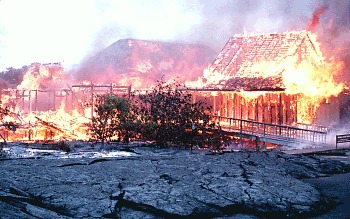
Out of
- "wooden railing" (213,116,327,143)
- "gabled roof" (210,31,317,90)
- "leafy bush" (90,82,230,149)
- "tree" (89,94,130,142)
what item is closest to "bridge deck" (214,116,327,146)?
"wooden railing" (213,116,327,143)

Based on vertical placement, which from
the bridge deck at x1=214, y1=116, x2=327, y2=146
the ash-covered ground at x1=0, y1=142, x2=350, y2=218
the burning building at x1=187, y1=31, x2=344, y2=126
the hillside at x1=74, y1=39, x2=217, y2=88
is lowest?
the ash-covered ground at x1=0, y1=142, x2=350, y2=218

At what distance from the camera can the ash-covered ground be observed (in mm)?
6629

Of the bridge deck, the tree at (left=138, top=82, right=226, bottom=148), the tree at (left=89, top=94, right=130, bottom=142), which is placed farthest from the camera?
the bridge deck

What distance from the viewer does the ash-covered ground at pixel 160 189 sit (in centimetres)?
663

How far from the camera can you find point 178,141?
1709cm

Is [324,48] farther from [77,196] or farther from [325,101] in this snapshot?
[77,196]

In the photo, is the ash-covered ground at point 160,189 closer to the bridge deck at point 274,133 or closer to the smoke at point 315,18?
the bridge deck at point 274,133

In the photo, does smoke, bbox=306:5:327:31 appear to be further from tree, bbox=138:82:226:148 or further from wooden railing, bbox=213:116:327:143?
tree, bbox=138:82:226:148

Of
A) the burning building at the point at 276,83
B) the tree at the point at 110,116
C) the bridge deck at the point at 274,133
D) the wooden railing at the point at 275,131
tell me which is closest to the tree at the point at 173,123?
the tree at the point at 110,116

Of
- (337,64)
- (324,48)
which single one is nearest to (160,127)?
(337,64)

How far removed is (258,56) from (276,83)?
16.3 ft

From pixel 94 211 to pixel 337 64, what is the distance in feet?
92.2

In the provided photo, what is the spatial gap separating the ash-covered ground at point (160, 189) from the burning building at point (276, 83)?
1534 cm

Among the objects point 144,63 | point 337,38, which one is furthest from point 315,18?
point 144,63
